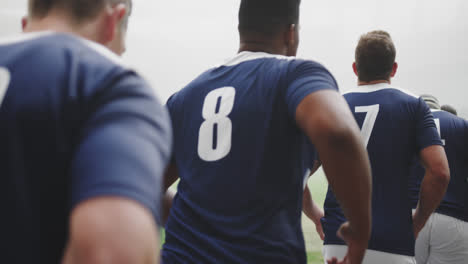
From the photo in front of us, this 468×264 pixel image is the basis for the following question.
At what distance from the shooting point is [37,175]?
54 cm

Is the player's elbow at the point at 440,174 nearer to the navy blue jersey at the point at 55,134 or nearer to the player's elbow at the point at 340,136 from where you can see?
the player's elbow at the point at 340,136

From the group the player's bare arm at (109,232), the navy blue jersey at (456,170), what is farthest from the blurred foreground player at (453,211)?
the player's bare arm at (109,232)

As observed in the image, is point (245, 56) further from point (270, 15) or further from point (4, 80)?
point (4, 80)

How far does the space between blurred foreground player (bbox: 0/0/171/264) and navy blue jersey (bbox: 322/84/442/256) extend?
1.45 meters

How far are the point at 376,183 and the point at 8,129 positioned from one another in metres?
1.57

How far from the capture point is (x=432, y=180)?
192cm

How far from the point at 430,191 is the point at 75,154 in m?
1.79

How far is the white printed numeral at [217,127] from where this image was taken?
114cm

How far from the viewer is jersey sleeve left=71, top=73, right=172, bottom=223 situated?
0.47m

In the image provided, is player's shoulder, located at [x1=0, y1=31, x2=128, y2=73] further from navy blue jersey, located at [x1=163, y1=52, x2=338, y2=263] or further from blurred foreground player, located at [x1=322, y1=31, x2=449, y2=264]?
blurred foreground player, located at [x1=322, y1=31, x2=449, y2=264]

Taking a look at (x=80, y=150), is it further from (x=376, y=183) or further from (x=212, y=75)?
(x=376, y=183)

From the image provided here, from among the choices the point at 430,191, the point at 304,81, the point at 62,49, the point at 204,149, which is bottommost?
the point at 430,191

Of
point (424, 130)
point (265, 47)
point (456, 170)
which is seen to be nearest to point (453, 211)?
point (456, 170)

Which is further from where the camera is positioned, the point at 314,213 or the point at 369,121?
the point at 314,213
